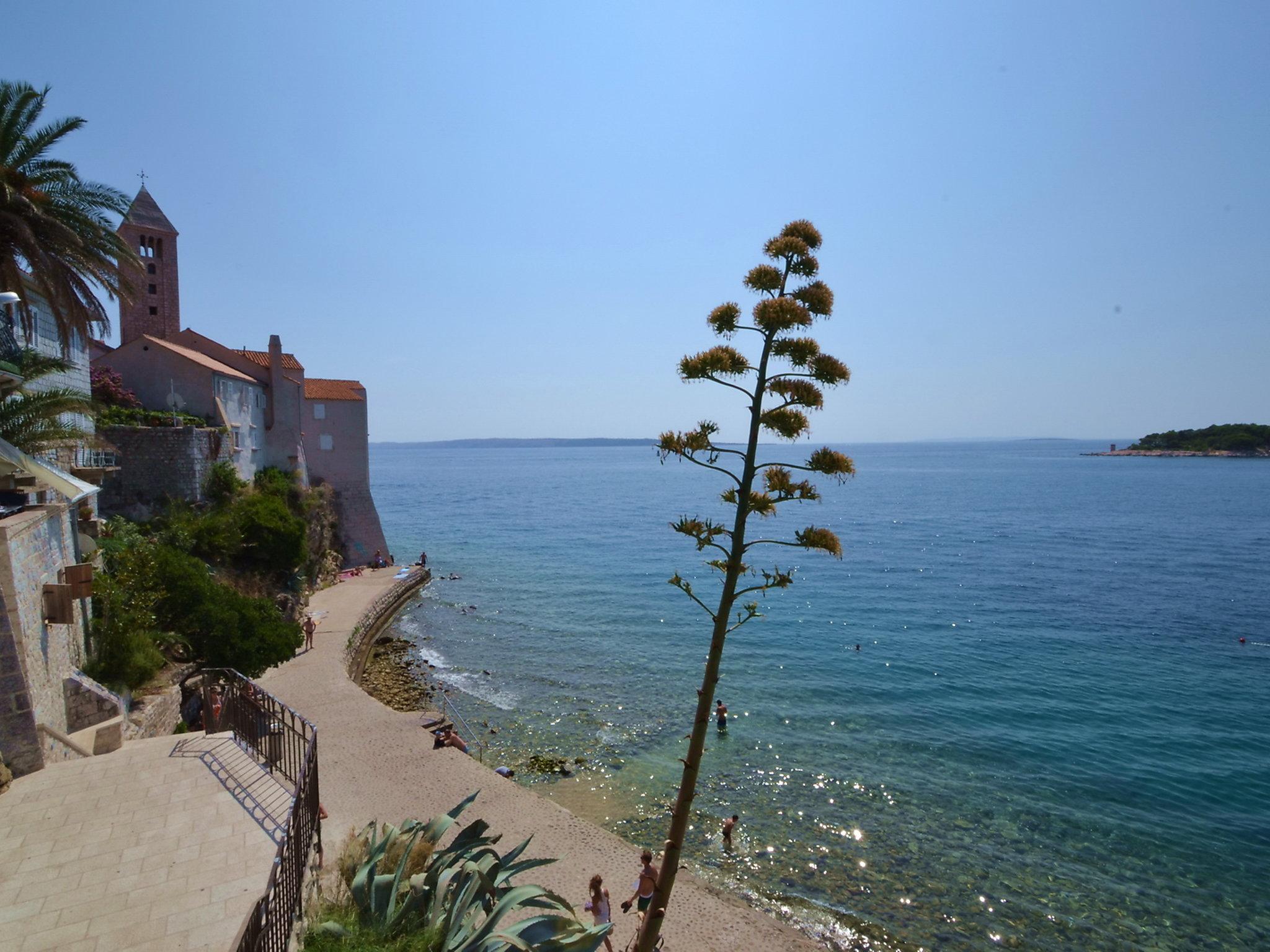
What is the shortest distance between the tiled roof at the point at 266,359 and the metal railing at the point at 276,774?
2846 centimetres

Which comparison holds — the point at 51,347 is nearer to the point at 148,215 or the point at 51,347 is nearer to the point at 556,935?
the point at 556,935

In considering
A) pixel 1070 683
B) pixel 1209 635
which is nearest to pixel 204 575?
pixel 1070 683

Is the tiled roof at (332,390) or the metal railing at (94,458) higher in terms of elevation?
the tiled roof at (332,390)

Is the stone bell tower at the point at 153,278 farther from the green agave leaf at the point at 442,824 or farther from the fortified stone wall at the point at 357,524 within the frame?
the green agave leaf at the point at 442,824

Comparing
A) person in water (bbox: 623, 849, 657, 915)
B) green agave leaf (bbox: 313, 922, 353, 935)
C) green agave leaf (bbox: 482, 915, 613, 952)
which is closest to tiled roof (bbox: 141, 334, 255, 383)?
person in water (bbox: 623, 849, 657, 915)

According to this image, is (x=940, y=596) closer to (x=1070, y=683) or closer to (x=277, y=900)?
(x=1070, y=683)

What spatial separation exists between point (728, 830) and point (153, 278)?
136ft

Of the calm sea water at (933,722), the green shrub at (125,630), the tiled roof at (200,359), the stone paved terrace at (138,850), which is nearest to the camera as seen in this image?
the stone paved terrace at (138,850)

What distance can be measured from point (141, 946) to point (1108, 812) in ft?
69.2

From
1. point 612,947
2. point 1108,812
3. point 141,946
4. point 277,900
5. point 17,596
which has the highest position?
point 17,596

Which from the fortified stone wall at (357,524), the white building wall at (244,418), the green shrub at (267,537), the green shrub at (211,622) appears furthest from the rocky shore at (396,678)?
the fortified stone wall at (357,524)

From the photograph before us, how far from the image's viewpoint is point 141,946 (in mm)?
7027

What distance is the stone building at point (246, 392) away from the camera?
33.0 m

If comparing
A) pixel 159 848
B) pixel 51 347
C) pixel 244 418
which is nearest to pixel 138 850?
pixel 159 848
